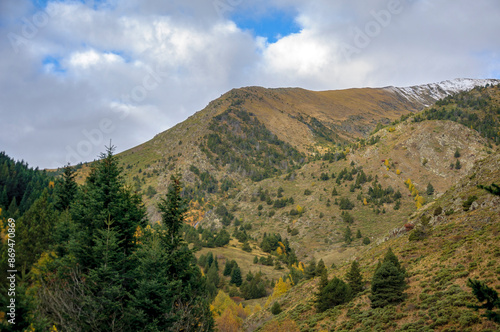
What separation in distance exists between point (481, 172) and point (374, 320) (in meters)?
33.2

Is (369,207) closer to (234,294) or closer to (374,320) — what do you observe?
(234,294)

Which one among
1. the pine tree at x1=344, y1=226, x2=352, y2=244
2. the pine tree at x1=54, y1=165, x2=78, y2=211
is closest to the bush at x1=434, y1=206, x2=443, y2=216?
the pine tree at x1=54, y1=165, x2=78, y2=211

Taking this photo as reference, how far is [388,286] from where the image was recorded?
29734 millimetres

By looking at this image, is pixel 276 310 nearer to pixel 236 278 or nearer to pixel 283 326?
pixel 283 326

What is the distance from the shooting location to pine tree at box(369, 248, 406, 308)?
1154 inches

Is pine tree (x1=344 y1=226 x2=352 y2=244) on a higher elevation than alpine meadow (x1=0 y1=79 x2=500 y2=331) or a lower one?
lower

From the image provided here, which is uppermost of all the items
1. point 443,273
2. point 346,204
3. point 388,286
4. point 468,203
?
point 468,203

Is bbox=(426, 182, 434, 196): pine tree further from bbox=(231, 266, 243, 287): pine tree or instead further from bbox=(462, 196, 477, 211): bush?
bbox=(462, 196, 477, 211): bush

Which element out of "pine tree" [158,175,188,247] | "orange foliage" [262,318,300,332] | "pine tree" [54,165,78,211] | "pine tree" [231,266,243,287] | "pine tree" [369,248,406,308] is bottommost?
"pine tree" [231,266,243,287]

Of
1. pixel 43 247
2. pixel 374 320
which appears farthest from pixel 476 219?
pixel 43 247

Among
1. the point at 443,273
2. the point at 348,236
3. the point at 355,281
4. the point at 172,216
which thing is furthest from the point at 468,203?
the point at 348,236

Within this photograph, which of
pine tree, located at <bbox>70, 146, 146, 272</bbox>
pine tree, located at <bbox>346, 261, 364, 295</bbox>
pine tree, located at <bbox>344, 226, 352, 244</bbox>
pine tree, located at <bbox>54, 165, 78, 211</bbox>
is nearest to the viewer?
pine tree, located at <bbox>70, 146, 146, 272</bbox>

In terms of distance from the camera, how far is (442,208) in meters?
45.6

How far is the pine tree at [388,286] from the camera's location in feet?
96.2
